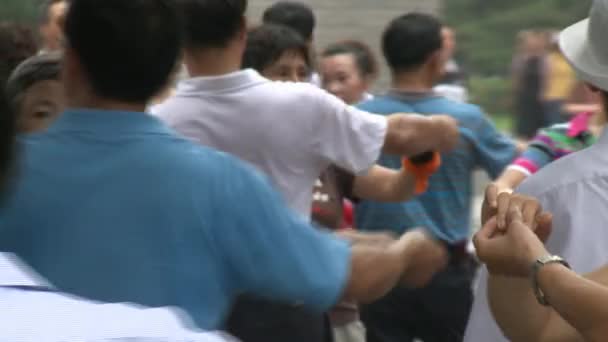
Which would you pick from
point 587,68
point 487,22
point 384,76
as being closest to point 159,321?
point 587,68

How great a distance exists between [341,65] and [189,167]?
4314mm

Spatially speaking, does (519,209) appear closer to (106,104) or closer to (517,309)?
(517,309)

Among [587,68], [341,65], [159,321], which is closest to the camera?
[159,321]

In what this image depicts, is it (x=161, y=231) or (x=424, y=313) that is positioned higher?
(x=161, y=231)

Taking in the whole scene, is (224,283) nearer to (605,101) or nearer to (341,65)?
(605,101)

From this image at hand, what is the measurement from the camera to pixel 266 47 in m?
5.04

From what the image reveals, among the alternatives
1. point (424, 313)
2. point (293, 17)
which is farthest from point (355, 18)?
point (424, 313)

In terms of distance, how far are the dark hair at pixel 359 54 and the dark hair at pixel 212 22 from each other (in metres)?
3.15

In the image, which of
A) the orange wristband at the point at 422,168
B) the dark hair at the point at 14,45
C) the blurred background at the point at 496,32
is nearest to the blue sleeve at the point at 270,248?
the orange wristband at the point at 422,168

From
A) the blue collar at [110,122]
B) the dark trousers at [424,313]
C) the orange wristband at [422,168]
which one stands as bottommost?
the dark trousers at [424,313]

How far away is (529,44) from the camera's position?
17.1m

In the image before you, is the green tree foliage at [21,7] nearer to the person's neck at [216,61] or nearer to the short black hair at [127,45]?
the person's neck at [216,61]

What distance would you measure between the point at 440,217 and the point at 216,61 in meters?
2.06

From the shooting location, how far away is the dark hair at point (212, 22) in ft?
13.5
